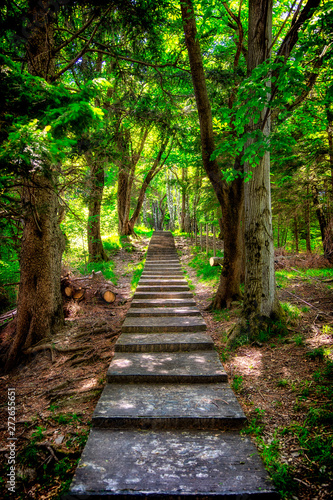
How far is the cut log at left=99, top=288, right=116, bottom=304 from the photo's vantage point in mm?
7387

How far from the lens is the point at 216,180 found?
6.13 m

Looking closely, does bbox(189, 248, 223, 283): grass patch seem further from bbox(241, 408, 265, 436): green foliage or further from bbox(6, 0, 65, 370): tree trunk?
bbox(241, 408, 265, 436): green foliage

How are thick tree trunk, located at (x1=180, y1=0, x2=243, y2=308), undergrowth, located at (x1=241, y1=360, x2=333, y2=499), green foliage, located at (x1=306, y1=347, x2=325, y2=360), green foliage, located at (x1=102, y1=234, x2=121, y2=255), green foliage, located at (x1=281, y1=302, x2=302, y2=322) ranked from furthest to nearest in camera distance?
green foliage, located at (x1=102, y1=234, x2=121, y2=255)
thick tree trunk, located at (x1=180, y1=0, x2=243, y2=308)
green foliage, located at (x1=281, y1=302, x2=302, y2=322)
green foliage, located at (x1=306, y1=347, x2=325, y2=360)
undergrowth, located at (x1=241, y1=360, x2=333, y2=499)

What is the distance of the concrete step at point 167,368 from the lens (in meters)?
3.61

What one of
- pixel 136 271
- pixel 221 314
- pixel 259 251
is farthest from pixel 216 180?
pixel 136 271

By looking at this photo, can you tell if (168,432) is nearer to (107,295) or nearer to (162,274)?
(107,295)

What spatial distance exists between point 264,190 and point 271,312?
2.22 metres

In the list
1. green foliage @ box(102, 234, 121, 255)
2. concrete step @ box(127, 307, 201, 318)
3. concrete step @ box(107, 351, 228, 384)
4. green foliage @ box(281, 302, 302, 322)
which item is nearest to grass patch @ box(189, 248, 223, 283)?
concrete step @ box(127, 307, 201, 318)

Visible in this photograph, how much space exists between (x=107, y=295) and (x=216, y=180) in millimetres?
4259

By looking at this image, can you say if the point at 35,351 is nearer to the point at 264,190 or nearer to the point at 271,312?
the point at 271,312

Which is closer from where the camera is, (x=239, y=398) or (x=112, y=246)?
(x=239, y=398)

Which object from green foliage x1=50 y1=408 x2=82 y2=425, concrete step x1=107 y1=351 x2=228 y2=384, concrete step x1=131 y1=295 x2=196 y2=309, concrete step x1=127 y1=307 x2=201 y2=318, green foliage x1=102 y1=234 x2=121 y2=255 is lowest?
green foliage x1=50 y1=408 x2=82 y2=425

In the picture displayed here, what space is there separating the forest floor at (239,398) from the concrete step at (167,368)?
0.30 metres

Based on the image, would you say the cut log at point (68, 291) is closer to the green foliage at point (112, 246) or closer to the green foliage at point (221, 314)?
the green foliage at point (221, 314)
